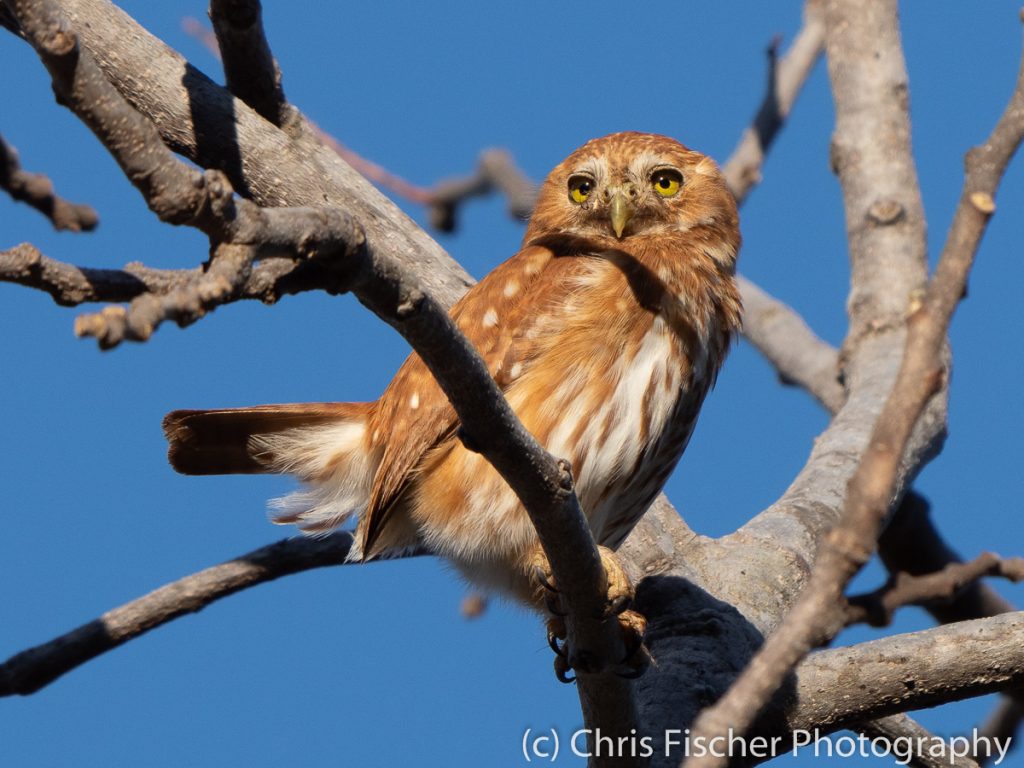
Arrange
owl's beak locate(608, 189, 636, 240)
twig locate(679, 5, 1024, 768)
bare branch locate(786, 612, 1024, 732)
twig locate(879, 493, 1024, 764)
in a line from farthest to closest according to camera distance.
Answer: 1. twig locate(879, 493, 1024, 764)
2. owl's beak locate(608, 189, 636, 240)
3. bare branch locate(786, 612, 1024, 732)
4. twig locate(679, 5, 1024, 768)

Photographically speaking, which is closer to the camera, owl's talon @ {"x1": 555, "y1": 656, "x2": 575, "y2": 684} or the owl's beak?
owl's talon @ {"x1": 555, "y1": 656, "x2": 575, "y2": 684}

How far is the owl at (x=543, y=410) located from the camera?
13.9 ft

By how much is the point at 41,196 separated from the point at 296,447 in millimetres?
1490

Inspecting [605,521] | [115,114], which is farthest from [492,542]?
[115,114]

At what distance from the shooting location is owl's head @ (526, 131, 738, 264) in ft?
16.7

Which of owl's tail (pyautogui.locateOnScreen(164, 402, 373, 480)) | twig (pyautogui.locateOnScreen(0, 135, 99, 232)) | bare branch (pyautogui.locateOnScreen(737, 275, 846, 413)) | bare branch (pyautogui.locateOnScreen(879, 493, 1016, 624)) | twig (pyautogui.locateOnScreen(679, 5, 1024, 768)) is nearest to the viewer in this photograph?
twig (pyautogui.locateOnScreen(679, 5, 1024, 768))

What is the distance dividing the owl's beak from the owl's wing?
56cm

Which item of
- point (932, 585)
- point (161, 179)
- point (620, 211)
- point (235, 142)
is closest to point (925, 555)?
point (620, 211)

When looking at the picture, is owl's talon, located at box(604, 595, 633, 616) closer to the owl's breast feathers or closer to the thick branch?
the owl's breast feathers

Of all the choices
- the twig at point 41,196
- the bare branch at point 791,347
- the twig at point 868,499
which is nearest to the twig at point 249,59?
the twig at point 41,196

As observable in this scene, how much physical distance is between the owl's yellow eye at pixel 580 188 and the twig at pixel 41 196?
6.67 ft

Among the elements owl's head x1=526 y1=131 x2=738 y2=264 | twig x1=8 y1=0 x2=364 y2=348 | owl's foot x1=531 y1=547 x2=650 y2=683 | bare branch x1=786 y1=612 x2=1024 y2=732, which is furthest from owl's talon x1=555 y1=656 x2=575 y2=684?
twig x1=8 y1=0 x2=364 y2=348

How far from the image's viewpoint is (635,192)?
16.7 feet

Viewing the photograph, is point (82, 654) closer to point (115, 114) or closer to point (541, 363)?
point (541, 363)
